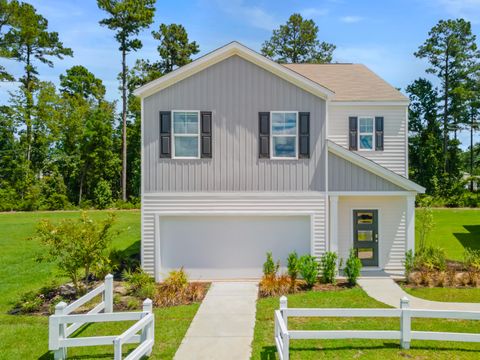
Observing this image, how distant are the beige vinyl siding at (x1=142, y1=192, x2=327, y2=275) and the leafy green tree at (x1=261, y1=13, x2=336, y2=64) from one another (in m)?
32.0

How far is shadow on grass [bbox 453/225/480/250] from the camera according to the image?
16.7 meters

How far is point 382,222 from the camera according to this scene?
13.4m

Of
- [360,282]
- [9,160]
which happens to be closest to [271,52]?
[9,160]

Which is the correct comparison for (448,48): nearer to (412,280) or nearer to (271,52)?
(271,52)

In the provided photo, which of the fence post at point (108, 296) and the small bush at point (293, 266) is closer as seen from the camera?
the fence post at point (108, 296)

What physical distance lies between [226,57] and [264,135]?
2.92 meters

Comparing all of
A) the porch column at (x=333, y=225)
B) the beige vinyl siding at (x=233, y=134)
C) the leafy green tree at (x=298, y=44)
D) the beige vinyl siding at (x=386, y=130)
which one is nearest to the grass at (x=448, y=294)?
the porch column at (x=333, y=225)

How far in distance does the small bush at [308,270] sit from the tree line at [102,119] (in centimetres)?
2386

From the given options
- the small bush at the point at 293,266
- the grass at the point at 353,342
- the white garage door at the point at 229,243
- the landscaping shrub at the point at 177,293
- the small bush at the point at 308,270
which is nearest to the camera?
the grass at the point at 353,342

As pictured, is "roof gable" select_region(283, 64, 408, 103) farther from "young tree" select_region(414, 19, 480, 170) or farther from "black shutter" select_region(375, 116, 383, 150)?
"young tree" select_region(414, 19, 480, 170)

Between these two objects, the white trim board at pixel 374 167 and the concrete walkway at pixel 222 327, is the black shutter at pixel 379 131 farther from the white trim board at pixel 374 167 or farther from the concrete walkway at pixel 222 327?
the concrete walkway at pixel 222 327

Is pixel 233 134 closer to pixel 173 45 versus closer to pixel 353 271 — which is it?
pixel 353 271

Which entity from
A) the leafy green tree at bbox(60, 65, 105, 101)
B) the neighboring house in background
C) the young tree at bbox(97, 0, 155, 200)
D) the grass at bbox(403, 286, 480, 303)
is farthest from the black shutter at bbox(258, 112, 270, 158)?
the leafy green tree at bbox(60, 65, 105, 101)

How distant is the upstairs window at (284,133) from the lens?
1245 centimetres
